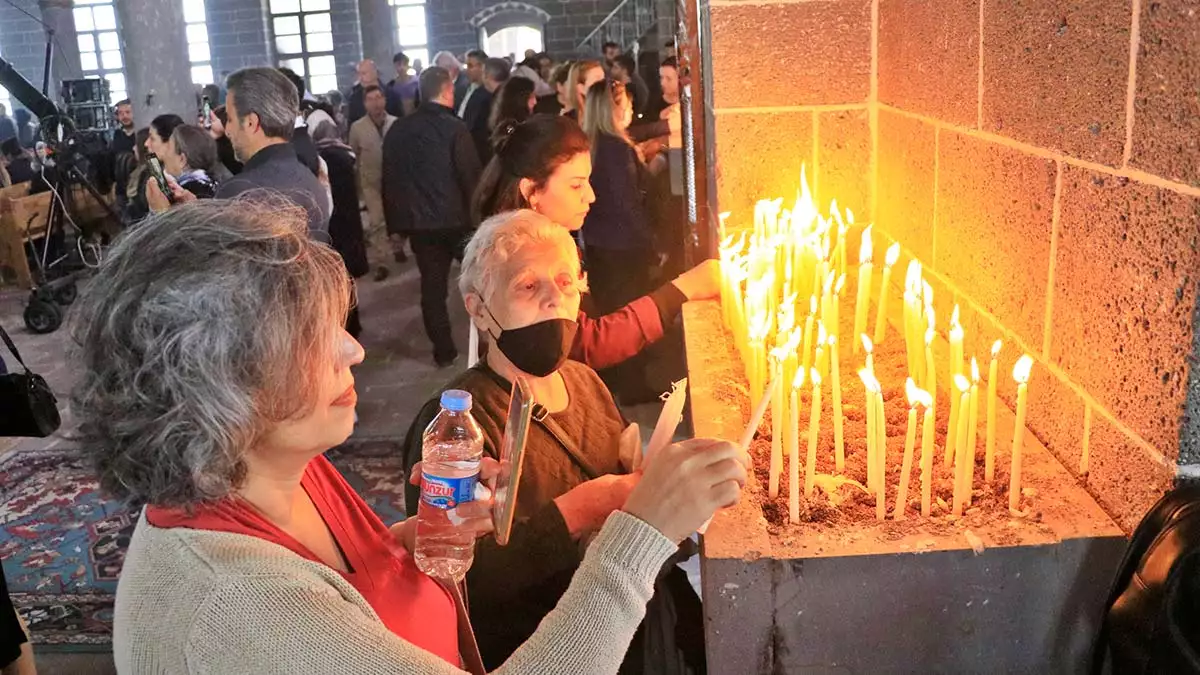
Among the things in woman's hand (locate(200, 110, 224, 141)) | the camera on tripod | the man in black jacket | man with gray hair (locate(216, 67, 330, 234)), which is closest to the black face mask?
man with gray hair (locate(216, 67, 330, 234))

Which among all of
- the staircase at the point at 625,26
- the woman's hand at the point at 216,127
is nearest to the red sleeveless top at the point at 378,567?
the woman's hand at the point at 216,127

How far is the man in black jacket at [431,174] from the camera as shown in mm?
6543

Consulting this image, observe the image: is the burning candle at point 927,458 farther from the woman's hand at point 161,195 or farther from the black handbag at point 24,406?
the woman's hand at point 161,195

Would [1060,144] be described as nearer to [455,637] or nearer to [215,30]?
[455,637]

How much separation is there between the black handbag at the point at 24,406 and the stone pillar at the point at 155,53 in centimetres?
1043

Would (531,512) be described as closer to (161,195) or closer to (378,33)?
(161,195)

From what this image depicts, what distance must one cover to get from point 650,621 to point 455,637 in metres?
0.73

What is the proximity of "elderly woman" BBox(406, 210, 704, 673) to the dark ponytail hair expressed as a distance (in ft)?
2.44

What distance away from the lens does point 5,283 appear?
32.9ft

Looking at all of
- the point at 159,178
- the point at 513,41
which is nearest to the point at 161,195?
the point at 159,178

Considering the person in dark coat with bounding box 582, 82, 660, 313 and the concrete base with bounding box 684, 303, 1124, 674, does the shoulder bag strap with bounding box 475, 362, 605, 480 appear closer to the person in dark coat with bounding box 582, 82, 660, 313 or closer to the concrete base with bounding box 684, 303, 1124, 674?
the concrete base with bounding box 684, 303, 1124, 674

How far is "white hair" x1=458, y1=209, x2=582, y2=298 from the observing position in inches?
86.0

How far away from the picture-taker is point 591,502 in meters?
1.92

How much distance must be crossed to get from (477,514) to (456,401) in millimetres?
200
